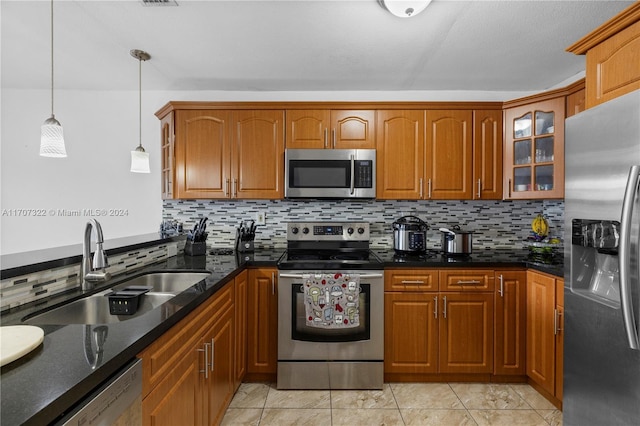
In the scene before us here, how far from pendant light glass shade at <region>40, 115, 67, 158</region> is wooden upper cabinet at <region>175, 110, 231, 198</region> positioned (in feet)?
3.31

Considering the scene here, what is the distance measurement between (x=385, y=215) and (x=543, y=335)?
147 centimetres

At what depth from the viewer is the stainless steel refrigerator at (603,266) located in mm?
1178

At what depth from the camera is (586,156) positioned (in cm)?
143

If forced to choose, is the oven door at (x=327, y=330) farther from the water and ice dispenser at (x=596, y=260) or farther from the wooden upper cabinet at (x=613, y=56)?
the wooden upper cabinet at (x=613, y=56)

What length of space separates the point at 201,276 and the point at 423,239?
1.73 m

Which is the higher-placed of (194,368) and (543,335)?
(194,368)

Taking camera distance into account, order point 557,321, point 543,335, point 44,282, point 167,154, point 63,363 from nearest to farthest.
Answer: point 63,363
point 44,282
point 557,321
point 543,335
point 167,154

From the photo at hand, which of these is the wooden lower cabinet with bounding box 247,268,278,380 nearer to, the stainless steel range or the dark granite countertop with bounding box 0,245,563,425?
the stainless steel range

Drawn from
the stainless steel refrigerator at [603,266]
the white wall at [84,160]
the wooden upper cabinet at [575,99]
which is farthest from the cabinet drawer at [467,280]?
the white wall at [84,160]

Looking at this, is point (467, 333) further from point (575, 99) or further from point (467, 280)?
point (575, 99)

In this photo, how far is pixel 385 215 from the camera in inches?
120

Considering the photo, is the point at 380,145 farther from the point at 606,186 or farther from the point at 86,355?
the point at 86,355

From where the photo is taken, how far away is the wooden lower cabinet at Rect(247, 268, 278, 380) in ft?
7.89

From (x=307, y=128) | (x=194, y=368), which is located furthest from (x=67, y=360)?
(x=307, y=128)
